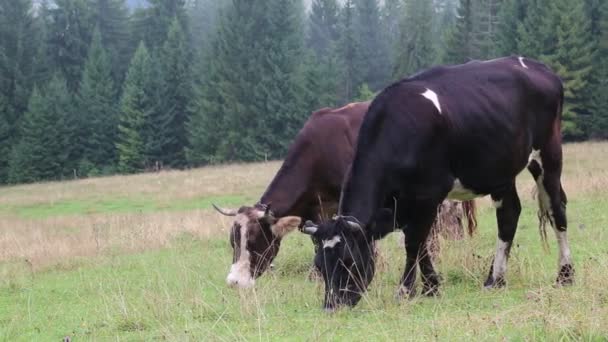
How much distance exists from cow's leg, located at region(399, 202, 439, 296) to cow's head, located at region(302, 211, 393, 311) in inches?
21.1

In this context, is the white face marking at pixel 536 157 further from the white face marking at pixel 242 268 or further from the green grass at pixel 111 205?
the green grass at pixel 111 205

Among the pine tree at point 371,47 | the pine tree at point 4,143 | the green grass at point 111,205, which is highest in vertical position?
the pine tree at point 371,47

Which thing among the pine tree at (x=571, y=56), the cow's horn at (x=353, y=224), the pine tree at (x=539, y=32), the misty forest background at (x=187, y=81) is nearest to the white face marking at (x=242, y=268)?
the cow's horn at (x=353, y=224)

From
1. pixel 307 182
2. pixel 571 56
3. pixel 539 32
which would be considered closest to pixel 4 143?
pixel 539 32

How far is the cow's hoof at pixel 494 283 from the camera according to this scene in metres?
6.79

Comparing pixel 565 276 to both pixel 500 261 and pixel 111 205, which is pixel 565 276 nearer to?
pixel 500 261

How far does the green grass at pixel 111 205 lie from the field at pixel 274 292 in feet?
20.5

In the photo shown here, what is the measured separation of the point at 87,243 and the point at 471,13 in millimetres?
45254

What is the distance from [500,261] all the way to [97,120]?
52692mm

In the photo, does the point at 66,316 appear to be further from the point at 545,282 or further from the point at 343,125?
the point at 545,282

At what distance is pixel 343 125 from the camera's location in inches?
364

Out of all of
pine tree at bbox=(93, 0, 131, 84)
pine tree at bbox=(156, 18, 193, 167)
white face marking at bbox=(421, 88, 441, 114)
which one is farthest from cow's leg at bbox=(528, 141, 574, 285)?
pine tree at bbox=(93, 0, 131, 84)

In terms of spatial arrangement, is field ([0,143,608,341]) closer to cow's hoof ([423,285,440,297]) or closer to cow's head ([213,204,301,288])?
cow's hoof ([423,285,440,297])

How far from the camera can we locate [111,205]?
25.4 m
